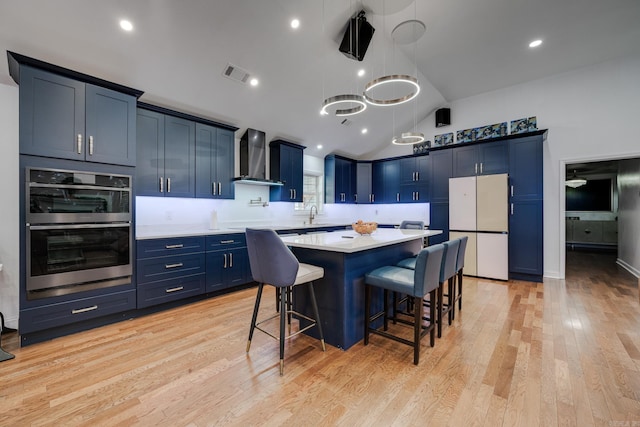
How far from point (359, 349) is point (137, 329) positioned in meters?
2.25

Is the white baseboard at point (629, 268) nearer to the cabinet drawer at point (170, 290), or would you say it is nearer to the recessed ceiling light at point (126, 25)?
the cabinet drawer at point (170, 290)

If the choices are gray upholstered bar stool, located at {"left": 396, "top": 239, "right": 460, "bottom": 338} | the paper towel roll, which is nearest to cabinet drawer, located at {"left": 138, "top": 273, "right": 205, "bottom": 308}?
the paper towel roll

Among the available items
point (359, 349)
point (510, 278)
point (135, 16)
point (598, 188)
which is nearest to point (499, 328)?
point (359, 349)

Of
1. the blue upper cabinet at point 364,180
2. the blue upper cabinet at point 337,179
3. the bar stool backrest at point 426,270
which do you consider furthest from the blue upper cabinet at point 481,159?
the bar stool backrest at point 426,270

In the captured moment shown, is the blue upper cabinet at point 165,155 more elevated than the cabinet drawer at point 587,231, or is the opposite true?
the blue upper cabinet at point 165,155

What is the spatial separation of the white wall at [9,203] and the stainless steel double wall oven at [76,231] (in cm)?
57

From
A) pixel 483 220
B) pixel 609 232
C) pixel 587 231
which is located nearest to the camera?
pixel 483 220

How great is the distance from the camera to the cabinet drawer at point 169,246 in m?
3.02

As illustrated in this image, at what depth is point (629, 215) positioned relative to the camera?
5.22m

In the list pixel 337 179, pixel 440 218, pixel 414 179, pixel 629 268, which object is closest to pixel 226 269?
pixel 337 179

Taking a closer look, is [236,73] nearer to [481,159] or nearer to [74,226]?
[74,226]

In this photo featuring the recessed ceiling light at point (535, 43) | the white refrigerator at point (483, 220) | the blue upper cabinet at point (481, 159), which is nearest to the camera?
the recessed ceiling light at point (535, 43)

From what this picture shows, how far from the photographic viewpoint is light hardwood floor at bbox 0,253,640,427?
1.54 metres

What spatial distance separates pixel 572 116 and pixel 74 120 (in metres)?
7.03
